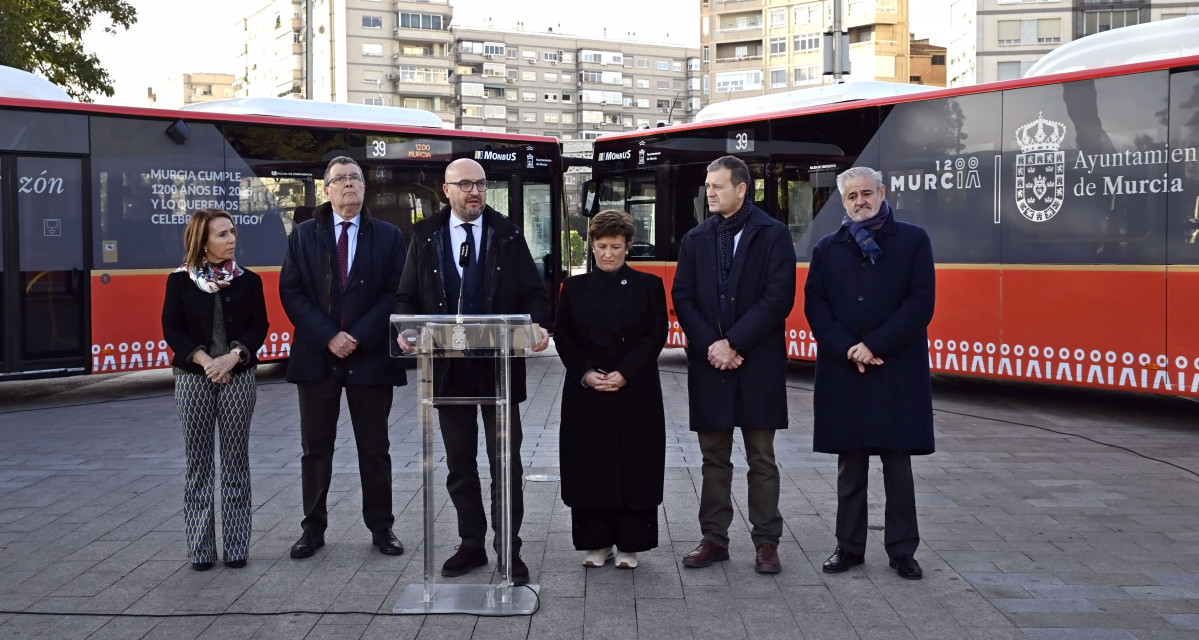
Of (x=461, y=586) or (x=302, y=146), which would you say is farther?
(x=302, y=146)

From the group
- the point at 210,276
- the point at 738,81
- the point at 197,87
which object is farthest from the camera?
the point at 197,87

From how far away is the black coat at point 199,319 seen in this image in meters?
6.16

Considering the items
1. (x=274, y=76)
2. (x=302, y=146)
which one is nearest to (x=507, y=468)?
(x=302, y=146)

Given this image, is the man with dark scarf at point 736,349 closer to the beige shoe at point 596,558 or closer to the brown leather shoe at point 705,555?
the brown leather shoe at point 705,555

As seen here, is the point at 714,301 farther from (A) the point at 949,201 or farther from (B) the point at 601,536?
(A) the point at 949,201

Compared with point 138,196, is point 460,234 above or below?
below

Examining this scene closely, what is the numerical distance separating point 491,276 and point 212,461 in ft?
5.60

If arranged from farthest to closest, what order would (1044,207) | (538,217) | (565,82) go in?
(565,82) < (538,217) < (1044,207)

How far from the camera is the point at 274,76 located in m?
114

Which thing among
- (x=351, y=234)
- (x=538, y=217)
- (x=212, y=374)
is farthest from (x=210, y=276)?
(x=538, y=217)

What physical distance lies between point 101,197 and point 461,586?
390 inches

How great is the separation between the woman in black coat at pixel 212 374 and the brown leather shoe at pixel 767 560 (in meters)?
2.53

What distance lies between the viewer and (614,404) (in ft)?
19.8

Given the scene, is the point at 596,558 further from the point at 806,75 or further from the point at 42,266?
the point at 806,75
